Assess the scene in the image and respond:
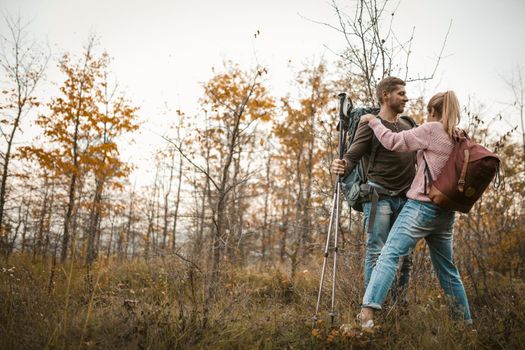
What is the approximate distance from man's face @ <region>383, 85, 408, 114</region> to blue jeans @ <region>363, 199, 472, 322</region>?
981mm

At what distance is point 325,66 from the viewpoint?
12.3m

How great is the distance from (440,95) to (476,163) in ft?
2.14

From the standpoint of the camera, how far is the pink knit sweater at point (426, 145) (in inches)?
93.8

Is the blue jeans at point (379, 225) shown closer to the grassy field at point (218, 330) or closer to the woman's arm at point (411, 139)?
the grassy field at point (218, 330)

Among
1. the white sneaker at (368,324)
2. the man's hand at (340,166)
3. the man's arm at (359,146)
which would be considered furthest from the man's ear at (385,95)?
the white sneaker at (368,324)

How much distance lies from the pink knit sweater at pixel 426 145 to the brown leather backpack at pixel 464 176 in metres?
0.06

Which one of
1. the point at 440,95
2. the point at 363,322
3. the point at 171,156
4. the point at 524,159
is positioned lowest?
the point at 363,322

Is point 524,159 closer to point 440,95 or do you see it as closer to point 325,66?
point 325,66

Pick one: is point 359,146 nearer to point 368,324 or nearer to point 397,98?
point 397,98

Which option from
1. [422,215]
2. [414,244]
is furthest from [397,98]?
[414,244]

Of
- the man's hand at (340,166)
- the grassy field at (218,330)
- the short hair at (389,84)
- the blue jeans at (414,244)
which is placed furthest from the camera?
the short hair at (389,84)

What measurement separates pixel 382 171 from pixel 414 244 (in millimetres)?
715

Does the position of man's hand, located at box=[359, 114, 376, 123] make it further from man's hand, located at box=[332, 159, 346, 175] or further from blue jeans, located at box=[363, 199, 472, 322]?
blue jeans, located at box=[363, 199, 472, 322]

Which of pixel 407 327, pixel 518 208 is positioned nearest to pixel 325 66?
pixel 518 208
